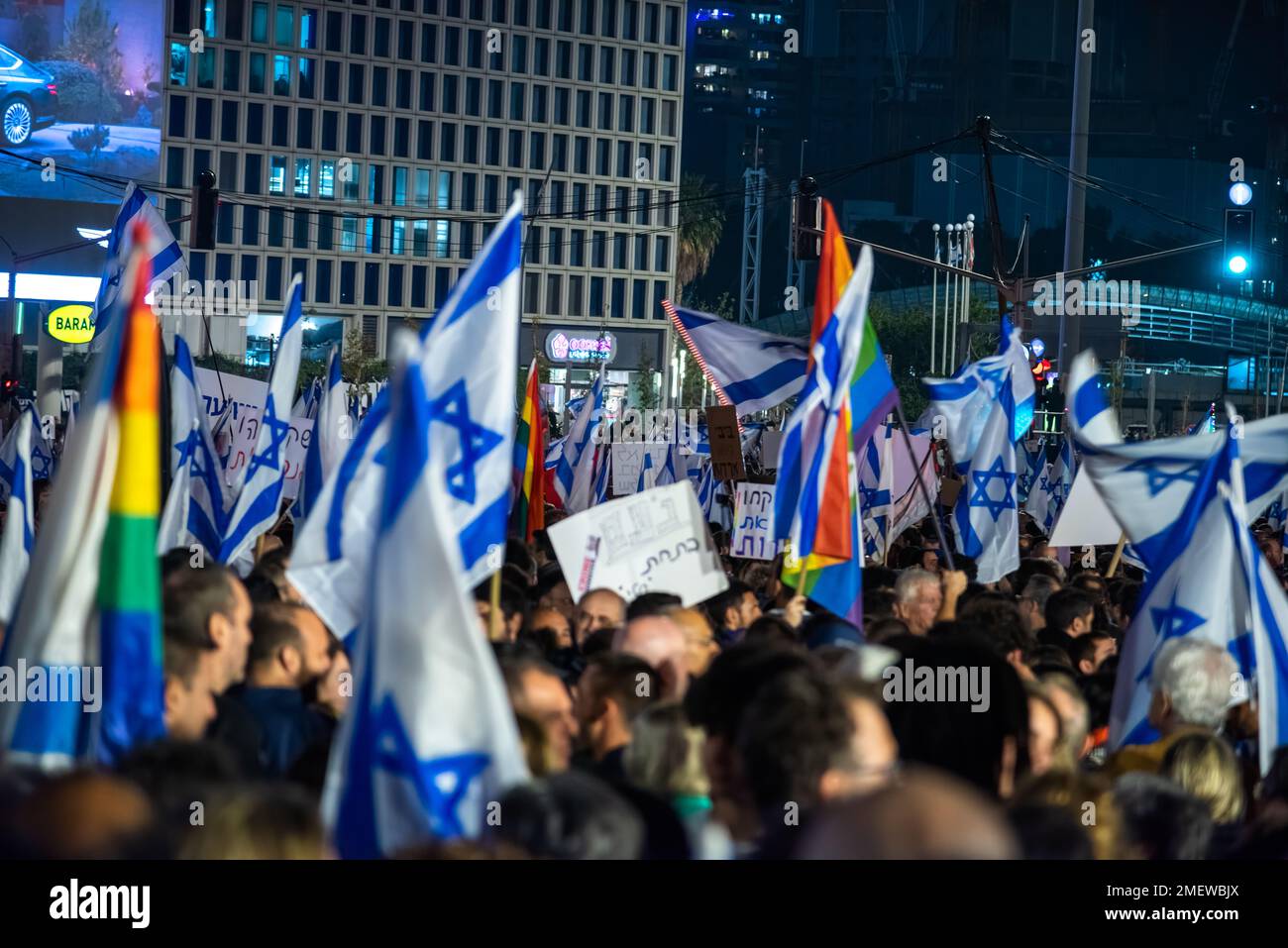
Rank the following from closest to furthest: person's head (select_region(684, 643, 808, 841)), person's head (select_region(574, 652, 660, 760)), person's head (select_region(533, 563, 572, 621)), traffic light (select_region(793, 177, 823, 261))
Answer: person's head (select_region(684, 643, 808, 841))
person's head (select_region(574, 652, 660, 760))
person's head (select_region(533, 563, 572, 621))
traffic light (select_region(793, 177, 823, 261))

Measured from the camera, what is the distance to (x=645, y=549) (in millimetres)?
7809

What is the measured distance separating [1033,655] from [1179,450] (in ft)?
3.67

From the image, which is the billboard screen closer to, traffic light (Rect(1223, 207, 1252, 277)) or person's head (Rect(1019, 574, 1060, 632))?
traffic light (Rect(1223, 207, 1252, 277))

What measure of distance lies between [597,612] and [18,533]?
2.48 meters

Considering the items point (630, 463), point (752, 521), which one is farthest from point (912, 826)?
point (630, 463)

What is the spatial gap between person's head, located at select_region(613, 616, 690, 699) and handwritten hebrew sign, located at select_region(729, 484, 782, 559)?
4956 mm

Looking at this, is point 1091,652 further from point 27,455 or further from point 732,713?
point 27,455

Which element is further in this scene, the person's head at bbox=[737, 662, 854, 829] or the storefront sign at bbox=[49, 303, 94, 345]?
the storefront sign at bbox=[49, 303, 94, 345]

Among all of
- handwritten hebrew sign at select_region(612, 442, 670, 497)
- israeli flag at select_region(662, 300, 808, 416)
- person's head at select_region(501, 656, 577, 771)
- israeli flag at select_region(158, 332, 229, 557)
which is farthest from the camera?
handwritten hebrew sign at select_region(612, 442, 670, 497)

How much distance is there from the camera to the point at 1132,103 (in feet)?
351

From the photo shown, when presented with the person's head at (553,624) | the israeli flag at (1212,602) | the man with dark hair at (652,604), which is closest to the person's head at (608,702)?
the man with dark hair at (652,604)

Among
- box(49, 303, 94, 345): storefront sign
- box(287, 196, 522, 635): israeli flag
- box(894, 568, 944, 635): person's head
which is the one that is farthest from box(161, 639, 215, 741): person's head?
box(49, 303, 94, 345): storefront sign

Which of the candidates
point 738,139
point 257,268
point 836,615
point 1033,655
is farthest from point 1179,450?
point 738,139

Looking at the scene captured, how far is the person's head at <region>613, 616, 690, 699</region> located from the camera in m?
5.78
